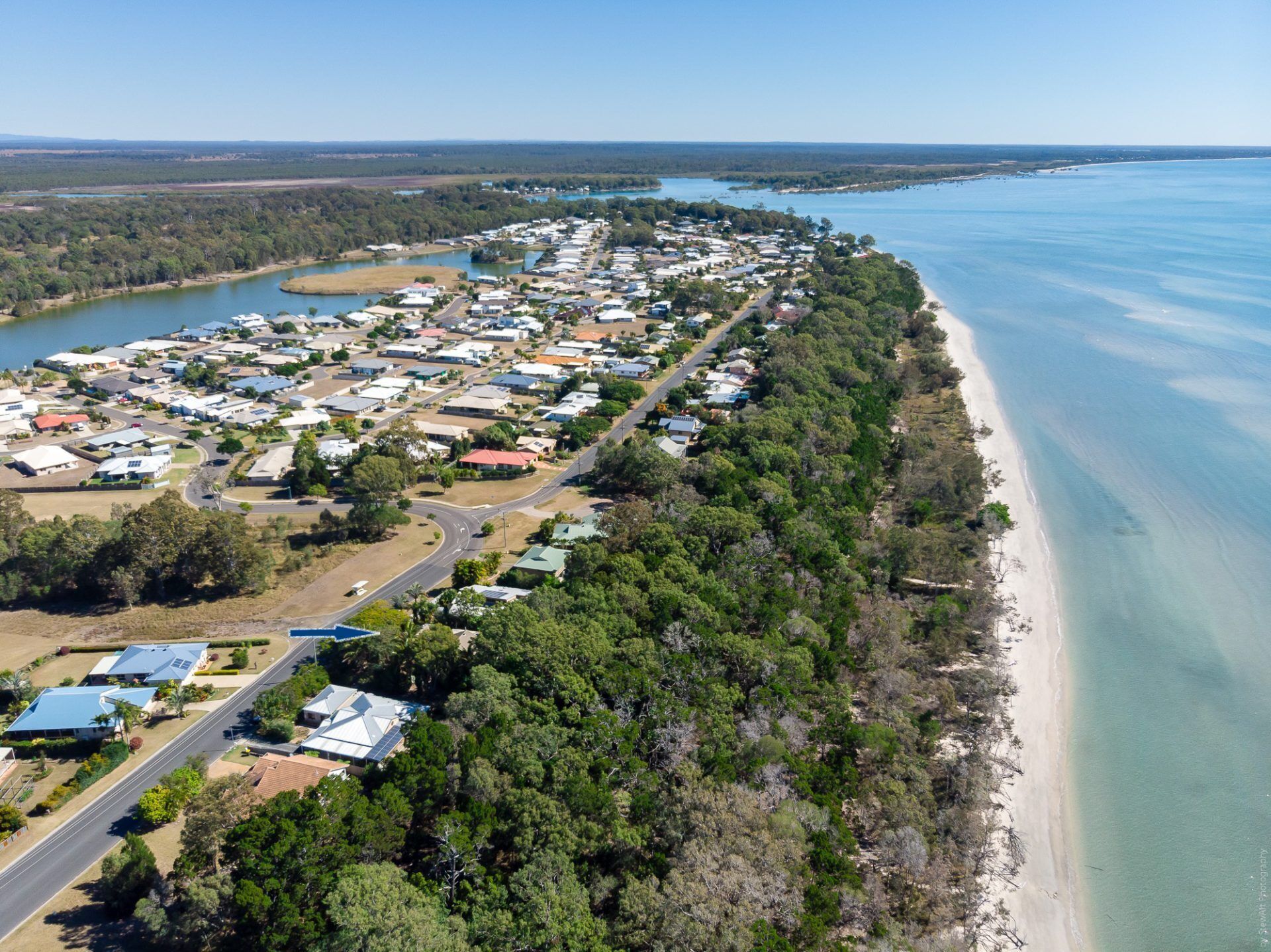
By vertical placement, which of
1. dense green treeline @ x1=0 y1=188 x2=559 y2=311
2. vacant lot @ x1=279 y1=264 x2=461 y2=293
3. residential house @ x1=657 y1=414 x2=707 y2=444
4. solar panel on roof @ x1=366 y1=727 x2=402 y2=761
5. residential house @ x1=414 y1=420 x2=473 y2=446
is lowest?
solar panel on roof @ x1=366 y1=727 x2=402 y2=761

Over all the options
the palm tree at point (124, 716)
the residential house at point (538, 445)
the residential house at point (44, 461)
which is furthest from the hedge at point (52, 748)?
the residential house at point (538, 445)

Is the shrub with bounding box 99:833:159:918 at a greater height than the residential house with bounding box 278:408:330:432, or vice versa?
the residential house with bounding box 278:408:330:432

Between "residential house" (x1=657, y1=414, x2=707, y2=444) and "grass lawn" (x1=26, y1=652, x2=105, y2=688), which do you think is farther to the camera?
"residential house" (x1=657, y1=414, x2=707, y2=444)

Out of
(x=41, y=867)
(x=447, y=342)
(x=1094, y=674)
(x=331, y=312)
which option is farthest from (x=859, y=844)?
(x=331, y=312)

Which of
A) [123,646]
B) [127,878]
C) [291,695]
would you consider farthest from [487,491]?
[127,878]

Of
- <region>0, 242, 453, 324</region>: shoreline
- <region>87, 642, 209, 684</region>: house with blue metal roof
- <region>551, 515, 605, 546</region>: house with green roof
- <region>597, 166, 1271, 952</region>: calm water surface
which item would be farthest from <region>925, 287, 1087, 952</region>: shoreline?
<region>0, 242, 453, 324</region>: shoreline

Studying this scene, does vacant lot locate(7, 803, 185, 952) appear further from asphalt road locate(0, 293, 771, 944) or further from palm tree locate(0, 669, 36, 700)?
palm tree locate(0, 669, 36, 700)

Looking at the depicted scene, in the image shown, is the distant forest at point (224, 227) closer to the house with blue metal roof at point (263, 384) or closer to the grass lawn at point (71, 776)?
the house with blue metal roof at point (263, 384)
